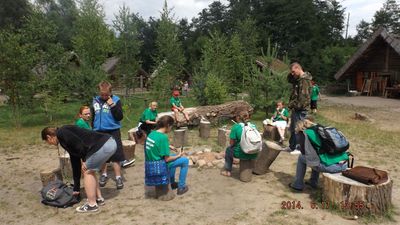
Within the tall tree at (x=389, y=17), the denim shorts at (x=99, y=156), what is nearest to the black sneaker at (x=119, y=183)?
the denim shorts at (x=99, y=156)

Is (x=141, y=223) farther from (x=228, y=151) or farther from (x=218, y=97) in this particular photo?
(x=218, y=97)

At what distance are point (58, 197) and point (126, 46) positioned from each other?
63.0ft

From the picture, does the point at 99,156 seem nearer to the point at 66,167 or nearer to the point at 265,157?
the point at 66,167

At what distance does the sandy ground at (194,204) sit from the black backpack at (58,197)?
11cm

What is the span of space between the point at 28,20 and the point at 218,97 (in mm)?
9977

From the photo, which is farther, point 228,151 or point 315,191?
point 228,151

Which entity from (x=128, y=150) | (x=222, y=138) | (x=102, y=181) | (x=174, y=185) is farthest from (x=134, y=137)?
(x=174, y=185)

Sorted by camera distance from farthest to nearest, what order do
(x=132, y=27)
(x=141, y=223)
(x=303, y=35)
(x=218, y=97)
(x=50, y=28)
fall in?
1. (x=303, y=35)
2. (x=132, y=27)
3. (x=50, y=28)
4. (x=218, y=97)
5. (x=141, y=223)

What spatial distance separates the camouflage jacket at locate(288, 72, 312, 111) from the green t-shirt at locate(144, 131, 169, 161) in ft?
11.5

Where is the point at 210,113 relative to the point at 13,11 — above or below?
below

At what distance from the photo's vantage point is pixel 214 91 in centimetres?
1503

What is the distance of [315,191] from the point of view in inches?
222

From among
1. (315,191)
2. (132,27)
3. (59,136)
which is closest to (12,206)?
(59,136)

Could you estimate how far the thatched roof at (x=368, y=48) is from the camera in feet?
74.2
